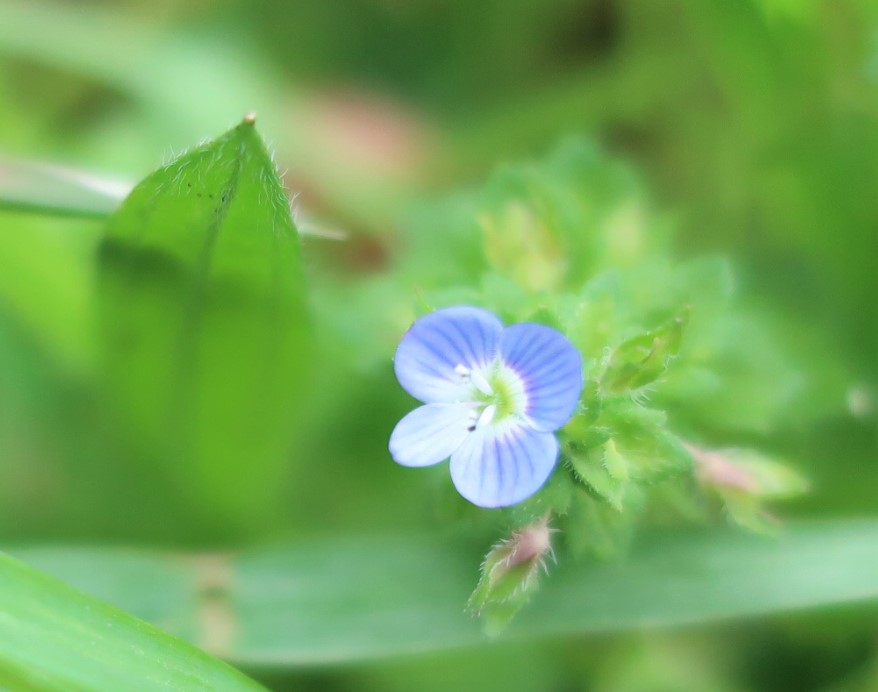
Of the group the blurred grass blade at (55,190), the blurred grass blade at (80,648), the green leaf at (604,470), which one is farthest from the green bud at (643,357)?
the blurred grass blade at (55,190)

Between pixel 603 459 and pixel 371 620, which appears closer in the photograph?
pixel 603 459

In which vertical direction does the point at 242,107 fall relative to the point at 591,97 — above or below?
above

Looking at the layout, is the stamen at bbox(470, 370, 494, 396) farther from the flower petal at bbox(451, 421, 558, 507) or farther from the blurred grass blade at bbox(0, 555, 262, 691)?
the blurred grass blade at bbox(0, 555, 262, 691)

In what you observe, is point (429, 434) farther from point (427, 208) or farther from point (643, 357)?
point (427, 208)

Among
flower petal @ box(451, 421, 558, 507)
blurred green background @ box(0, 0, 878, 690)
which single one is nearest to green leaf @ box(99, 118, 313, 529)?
blurred green background @ box(0, 0, 878, 690)

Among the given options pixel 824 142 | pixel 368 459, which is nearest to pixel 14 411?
pixel 368 459

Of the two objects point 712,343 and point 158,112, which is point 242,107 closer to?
point 158,112

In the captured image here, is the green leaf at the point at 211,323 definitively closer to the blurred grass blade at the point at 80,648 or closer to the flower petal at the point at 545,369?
the flower petal at the point at 545,369
